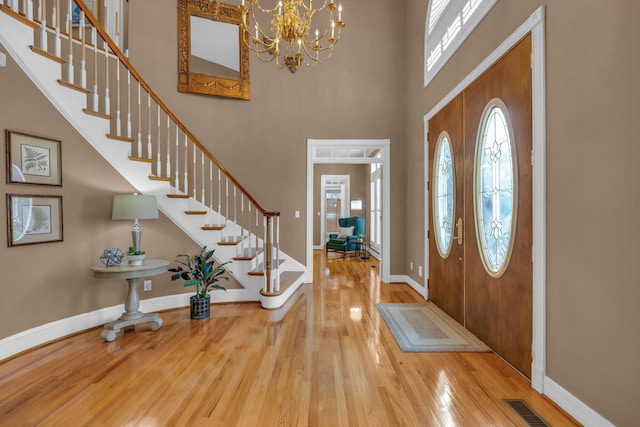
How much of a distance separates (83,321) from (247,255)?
191cm

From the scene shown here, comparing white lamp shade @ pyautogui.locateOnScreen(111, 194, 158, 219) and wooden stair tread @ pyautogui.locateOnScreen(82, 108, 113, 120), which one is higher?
wooden stair tread @ pyautogui.locateOnScreen(82, 108, 113, 120)

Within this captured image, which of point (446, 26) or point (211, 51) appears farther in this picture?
point (211, 51)

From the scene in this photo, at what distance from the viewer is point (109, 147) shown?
11.5 ft

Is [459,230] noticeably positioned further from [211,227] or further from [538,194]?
[211,227]

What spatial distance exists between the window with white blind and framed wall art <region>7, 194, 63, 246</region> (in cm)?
432

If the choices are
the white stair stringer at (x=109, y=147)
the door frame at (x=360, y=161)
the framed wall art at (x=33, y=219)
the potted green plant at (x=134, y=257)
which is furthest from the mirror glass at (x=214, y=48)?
the potted green plant at (x=134, y=257)

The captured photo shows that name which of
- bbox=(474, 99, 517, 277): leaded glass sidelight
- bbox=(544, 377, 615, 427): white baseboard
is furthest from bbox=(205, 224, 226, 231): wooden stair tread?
bbox=(544, 377, 615, 427): white baseboard

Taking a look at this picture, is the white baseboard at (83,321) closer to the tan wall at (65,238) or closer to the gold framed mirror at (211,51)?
the tan wall at (65,238)

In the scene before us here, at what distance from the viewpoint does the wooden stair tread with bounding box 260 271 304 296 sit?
4.15 meters

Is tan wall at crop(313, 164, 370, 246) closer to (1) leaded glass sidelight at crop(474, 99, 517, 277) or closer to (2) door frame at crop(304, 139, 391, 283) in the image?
(2) door frame at crop(304, 139, 391, 283)

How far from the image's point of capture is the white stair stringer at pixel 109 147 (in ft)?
9.28

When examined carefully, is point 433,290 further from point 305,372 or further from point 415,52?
point 415,52

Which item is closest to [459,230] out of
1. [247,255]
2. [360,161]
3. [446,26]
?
[446,26]

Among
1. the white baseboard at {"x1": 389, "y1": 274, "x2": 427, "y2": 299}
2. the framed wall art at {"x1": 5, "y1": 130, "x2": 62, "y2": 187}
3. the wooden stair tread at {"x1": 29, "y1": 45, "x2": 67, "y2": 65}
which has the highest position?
the wooden stair tread at {"x1": 29, "y1": 45, "x2": 67, "y2": 65}
